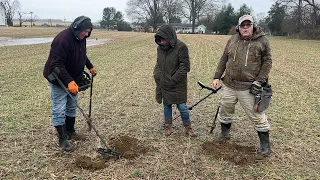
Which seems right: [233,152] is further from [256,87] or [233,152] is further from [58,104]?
[58,104]

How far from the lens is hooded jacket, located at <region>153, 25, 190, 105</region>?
5527 millimetres

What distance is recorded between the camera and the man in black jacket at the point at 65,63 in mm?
4832

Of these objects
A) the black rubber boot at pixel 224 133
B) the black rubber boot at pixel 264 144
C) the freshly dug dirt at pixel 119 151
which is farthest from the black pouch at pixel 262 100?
the freshly dug dirt at pixel 119 151

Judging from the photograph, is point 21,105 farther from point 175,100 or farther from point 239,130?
point 239,130

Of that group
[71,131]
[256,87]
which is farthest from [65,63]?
[256,87]

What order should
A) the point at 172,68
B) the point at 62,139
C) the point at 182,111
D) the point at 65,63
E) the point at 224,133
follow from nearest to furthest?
the point at 65,63, the point at 62,139, the point at 172,68, the point at 224,133, the point at 182,111

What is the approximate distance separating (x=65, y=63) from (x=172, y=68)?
1.73m

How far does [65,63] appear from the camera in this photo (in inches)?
199

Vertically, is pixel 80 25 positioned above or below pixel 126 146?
above

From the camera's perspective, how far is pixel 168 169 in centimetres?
468

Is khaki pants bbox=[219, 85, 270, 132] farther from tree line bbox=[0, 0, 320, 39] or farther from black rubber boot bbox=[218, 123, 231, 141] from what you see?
tree line bbox=[0, 0, 320, 39]

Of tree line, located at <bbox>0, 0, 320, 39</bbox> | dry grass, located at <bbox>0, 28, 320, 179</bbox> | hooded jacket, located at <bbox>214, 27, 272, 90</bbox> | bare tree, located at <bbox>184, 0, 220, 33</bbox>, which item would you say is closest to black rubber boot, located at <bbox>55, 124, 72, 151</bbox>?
dry grass, located at <bbox>0, 28, 320, 179</bbox>

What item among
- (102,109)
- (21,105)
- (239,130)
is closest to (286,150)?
(239,130)

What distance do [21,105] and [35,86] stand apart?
242 centimetres
